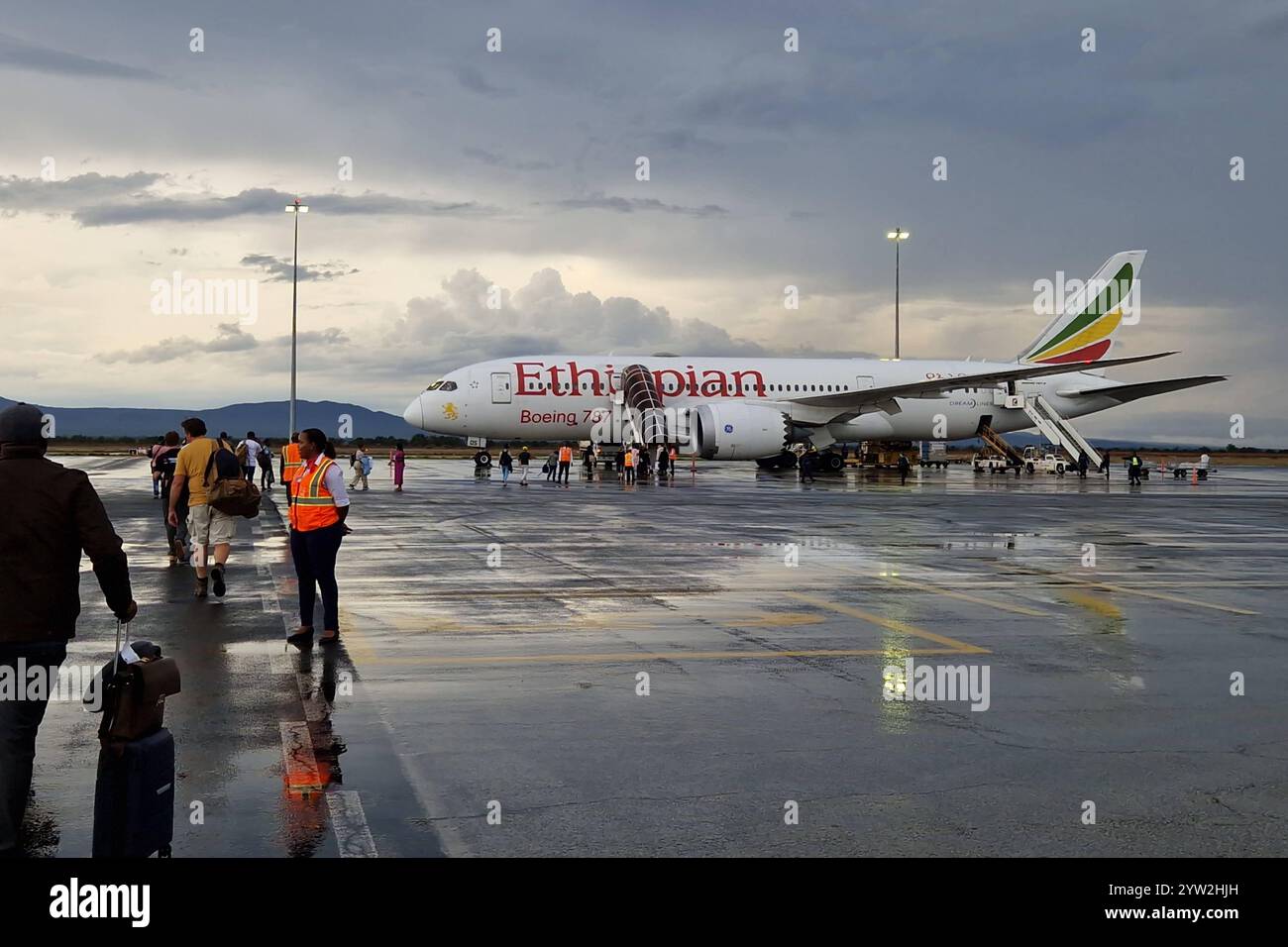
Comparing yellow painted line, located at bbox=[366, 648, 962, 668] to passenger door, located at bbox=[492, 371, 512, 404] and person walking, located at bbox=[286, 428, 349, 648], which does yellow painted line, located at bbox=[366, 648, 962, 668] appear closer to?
person walking, located at bbox=[286, 428, 349, 648]

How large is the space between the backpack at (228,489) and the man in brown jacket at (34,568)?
8.00 m

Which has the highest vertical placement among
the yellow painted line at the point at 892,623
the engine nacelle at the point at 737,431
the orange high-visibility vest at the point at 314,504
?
the engine nacelle at the point at 737,431

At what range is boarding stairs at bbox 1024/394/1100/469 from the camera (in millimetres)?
52906

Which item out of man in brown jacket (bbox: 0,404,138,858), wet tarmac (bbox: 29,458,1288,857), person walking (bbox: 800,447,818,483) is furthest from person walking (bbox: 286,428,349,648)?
person walking (bbox: 800,447,818,483)

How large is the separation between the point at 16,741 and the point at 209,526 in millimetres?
8610

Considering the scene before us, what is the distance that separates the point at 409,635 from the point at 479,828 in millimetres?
5330

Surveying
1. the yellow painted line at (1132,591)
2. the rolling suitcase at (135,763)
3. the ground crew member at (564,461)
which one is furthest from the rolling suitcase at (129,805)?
the ground crew member at (564,461)

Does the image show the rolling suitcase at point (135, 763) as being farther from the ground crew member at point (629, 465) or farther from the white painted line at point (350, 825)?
the ground crew member at point (629, 465)

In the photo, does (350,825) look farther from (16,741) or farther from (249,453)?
(249,453)

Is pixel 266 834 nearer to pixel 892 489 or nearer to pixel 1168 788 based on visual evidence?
pixel 1168 788

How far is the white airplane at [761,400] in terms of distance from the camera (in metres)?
43.3
